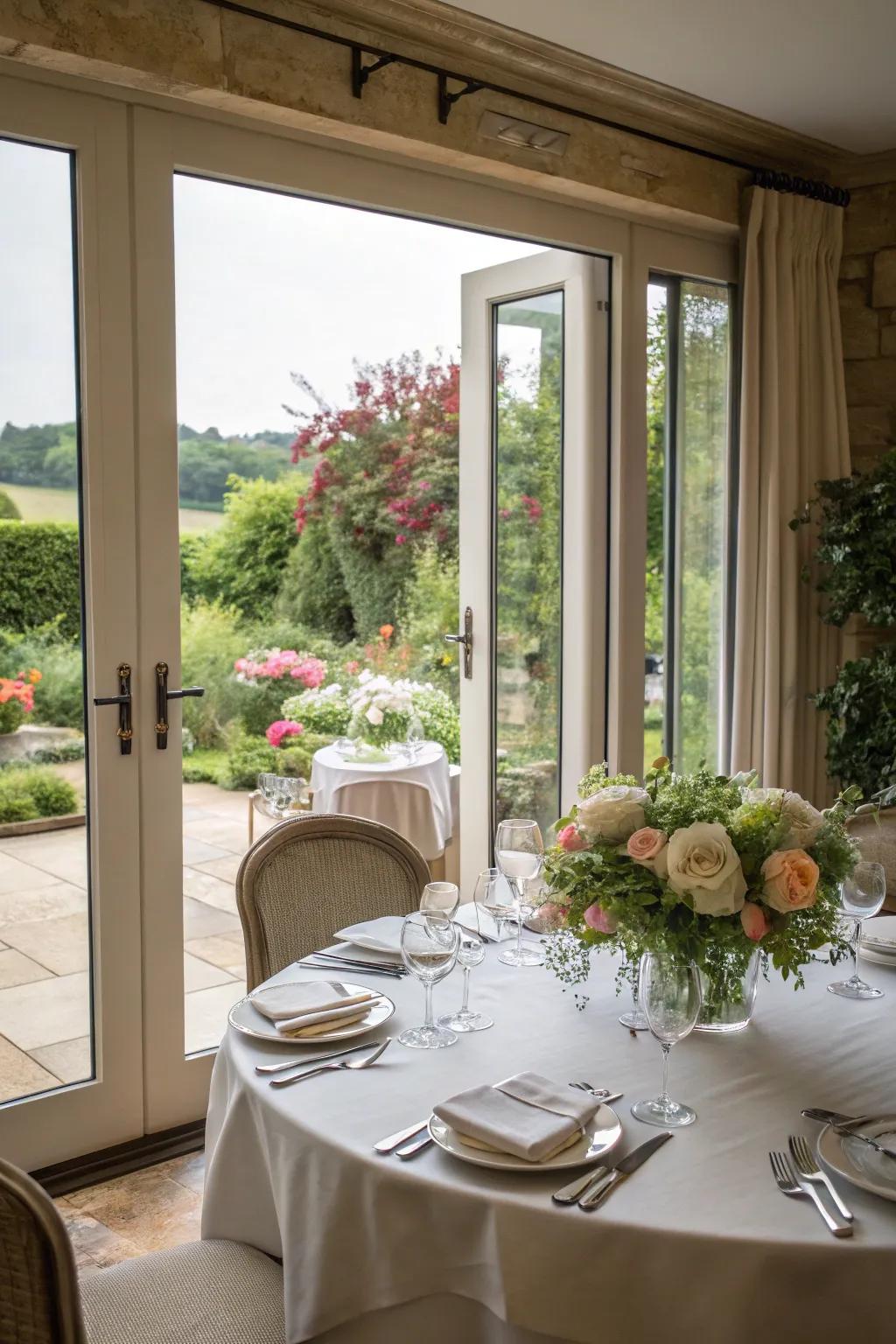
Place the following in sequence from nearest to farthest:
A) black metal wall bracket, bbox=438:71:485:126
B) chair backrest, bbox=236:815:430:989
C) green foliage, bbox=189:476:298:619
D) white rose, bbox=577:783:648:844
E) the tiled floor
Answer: white rose, bbox=577:783:648:844
chair backrest, bbox=236:815:430:989
the tiled floor
black metal wall bracket, bbox=438:71:485:126
green foliage, bbox=189:476:298:619

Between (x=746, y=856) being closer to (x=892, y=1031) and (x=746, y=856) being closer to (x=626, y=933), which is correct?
(x=626, y=933)

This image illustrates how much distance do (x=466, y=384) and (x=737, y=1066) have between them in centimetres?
287

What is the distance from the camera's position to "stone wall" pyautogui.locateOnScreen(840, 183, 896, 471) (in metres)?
4.25

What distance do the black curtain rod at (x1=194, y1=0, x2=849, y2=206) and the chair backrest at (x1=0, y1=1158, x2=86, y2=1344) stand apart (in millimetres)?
2528

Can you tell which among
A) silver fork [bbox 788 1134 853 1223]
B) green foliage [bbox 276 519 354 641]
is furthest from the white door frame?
green foliage [bbox 276 519 354 641]

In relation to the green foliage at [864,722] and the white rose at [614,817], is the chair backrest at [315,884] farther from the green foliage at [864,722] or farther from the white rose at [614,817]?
the green foliage at [864,722]

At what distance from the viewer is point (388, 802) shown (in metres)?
4.40

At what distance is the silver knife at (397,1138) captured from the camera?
1413 millimetres

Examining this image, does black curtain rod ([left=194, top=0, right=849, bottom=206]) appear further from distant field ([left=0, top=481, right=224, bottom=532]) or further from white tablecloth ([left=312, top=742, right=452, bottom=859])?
white tablecloth ([left=312, top=742, right=452, bottom=859])

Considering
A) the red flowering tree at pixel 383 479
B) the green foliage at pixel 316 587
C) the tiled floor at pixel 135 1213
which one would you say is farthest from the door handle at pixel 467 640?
the green foliage at pixel 316 587

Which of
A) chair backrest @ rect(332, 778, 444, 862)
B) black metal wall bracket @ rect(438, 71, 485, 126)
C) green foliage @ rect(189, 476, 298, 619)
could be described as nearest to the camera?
black metal wall bracket @ rect(438, 71, 485, 126)

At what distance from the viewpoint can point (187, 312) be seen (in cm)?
673

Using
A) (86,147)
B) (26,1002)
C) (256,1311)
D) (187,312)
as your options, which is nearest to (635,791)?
(256,1311)

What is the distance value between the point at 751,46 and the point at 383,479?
444cm
